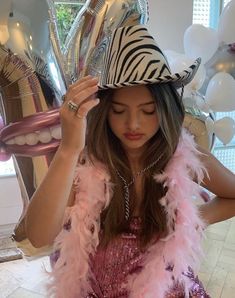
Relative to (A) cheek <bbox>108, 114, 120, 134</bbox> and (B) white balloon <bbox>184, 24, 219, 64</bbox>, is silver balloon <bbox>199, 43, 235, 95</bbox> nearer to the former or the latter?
(B) white balloon <bbox>184, 24, 219, 64</bbox>

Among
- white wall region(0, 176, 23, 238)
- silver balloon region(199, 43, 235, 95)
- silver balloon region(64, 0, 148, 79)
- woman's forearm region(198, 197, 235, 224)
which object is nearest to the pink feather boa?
woman's forearm region(198, 197, 235, 224)

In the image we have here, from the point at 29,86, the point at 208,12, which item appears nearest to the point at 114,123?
the point at 29,86

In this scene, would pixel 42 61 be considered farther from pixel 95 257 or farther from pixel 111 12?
pixel 95 257

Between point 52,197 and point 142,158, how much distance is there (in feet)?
1.06

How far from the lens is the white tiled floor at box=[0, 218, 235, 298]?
1764 millimetres

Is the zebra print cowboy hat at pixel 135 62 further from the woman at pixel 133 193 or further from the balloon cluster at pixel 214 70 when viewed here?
the balloon cluster at pixel 214 70

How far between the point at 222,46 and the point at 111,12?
2.64 feet

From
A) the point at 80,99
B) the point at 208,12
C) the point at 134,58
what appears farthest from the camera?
the point at 208,12

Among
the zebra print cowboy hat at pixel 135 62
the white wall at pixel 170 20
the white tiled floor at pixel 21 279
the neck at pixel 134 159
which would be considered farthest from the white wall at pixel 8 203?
the zebra print cowboy hat at pixel 135 62

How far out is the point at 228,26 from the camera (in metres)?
1.64

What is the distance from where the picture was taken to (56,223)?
669mm

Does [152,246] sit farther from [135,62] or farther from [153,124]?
[135,62]

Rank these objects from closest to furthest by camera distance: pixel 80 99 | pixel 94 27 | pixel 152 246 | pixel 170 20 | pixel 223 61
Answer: pixel 80 99 < pixel 152 246 < pixel 94 27 < pixel 223 61 < pixel 170 20

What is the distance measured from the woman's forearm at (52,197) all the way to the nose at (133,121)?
0.19 m
